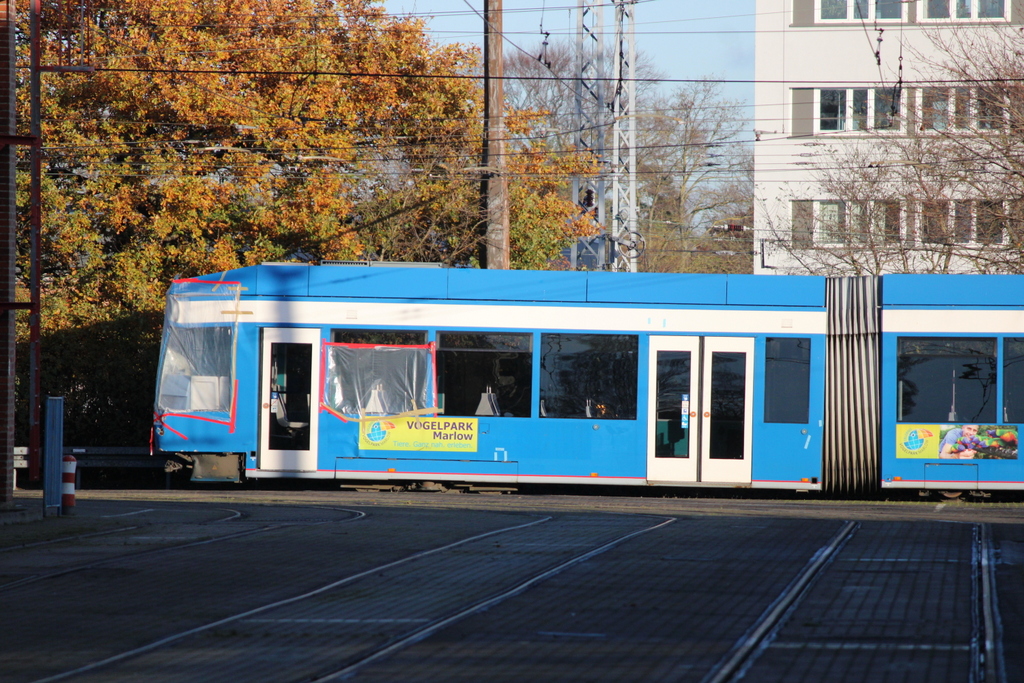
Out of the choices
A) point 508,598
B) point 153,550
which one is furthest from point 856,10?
point 508,598

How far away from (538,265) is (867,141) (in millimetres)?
12328

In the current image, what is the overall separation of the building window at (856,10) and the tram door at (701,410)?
76.2ft

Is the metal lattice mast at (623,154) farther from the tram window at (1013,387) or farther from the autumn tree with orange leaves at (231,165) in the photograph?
the tram window at (1013,387)

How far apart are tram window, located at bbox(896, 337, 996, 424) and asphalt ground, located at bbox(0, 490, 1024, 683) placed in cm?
439

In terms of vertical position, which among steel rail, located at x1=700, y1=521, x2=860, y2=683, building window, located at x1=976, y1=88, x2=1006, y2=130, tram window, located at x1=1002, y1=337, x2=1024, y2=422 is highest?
building window, located at x1=976, y1=88, x2=1006, y2=130

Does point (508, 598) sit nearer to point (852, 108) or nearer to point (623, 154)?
point (623, 154)

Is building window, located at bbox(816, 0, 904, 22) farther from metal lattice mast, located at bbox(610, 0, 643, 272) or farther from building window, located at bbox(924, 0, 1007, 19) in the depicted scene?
metal lattice mast, located at bbox(610, 0, 643, 272)

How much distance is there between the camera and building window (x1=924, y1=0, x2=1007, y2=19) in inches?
1395

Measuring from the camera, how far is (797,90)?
128 ft

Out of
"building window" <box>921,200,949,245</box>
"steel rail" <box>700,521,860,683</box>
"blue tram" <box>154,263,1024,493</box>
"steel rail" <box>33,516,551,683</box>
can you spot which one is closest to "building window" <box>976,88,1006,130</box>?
"building window" <box>921,200,949,245</box>

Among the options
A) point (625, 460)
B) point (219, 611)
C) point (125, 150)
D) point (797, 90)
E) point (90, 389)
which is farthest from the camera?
point (797, 90)

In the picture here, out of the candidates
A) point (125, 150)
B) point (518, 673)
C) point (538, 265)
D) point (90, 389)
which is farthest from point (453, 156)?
point (518, 673)

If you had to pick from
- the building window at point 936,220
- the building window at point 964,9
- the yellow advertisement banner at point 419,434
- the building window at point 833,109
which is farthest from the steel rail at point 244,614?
the building window at point 964,9

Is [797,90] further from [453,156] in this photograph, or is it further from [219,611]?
[219,611]
